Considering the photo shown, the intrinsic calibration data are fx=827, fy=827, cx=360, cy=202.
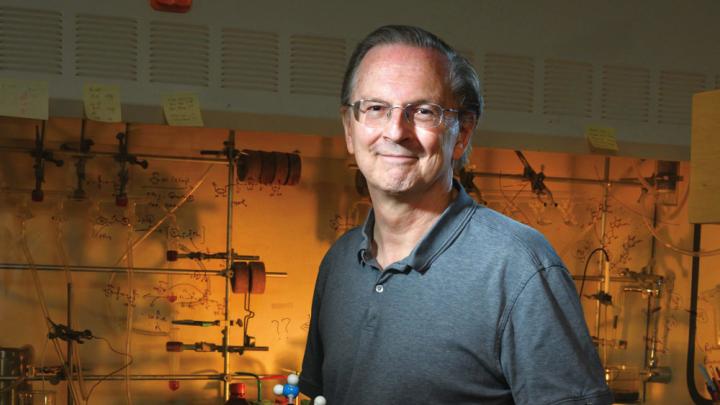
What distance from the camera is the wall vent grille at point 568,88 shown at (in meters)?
2.50

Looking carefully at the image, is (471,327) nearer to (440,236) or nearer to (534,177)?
(440,236)

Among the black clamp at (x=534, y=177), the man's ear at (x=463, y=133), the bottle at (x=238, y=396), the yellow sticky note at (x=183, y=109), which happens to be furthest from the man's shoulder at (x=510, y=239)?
the black clamp at (x=534, y=177)

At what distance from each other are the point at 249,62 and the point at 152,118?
0.99ft

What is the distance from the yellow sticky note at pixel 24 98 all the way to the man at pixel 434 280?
104 centimetres

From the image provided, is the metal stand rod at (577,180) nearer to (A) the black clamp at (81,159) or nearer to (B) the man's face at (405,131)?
(A) the black clamp at (81,159)

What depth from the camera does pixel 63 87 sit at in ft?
6.91

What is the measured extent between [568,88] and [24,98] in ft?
5.04

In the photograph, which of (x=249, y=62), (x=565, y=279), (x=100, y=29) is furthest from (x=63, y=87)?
(x=565, y=279)

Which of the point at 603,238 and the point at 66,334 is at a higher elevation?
the point at 603,238

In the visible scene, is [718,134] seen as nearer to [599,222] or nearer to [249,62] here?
[249,62]

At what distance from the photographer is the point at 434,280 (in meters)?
1.20

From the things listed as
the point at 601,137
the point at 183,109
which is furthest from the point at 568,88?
the point at 183,109

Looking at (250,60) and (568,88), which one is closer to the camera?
(250,60)

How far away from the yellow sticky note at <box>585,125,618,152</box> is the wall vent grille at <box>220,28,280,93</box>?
37.4 inches
